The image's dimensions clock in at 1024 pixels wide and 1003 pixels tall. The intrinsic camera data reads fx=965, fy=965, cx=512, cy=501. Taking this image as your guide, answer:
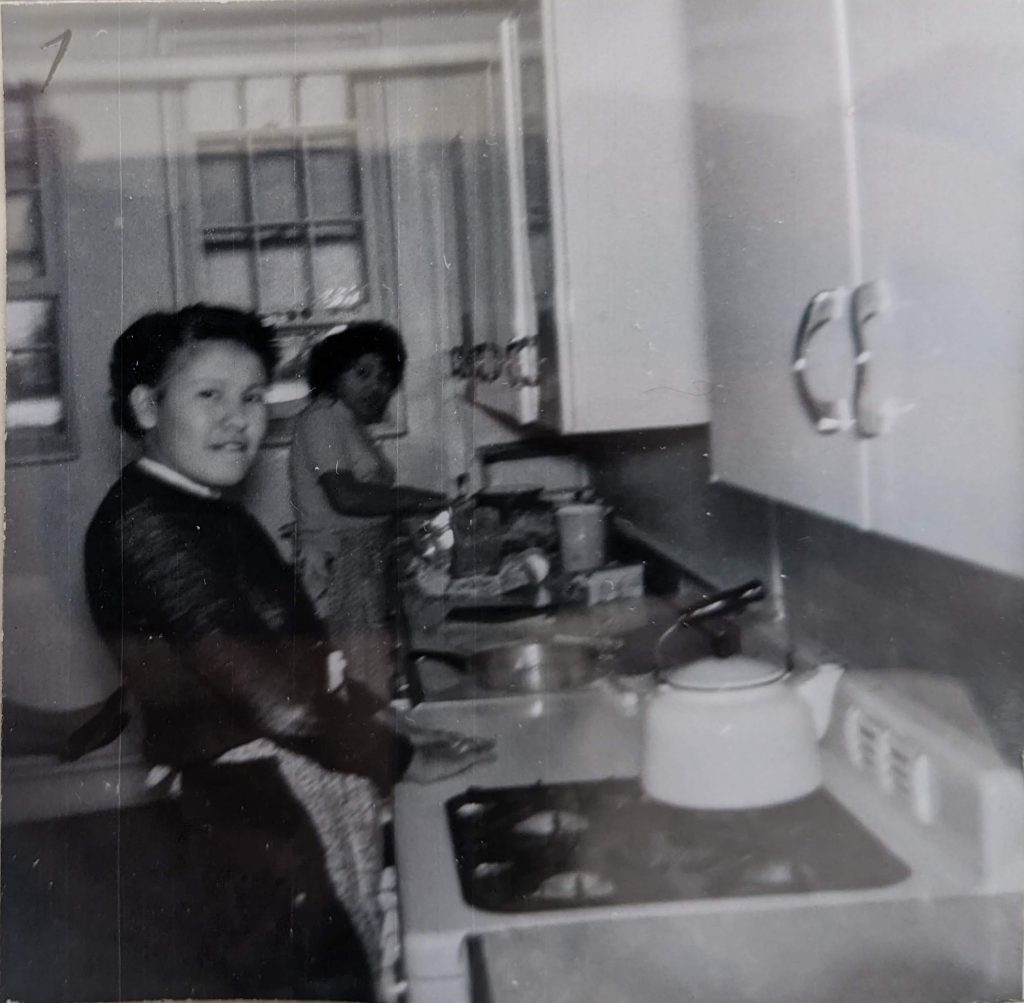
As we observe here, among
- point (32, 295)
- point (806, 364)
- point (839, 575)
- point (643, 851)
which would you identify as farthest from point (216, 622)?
point (839, 575)

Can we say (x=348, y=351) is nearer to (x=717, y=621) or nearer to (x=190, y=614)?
(x=190, y=614)

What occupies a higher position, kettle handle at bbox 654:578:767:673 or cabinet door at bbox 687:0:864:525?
cabinet door at bbox 687:0:864:525

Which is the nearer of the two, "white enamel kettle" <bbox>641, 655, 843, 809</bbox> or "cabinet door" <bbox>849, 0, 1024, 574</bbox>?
"cabinet door" <bbox>849, 0, 1024, 574</bbox>

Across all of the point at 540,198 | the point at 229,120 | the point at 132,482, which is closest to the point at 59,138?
the point at 229,120

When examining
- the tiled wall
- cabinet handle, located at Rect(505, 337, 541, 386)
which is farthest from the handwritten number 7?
the tiled wall

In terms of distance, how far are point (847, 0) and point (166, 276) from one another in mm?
535

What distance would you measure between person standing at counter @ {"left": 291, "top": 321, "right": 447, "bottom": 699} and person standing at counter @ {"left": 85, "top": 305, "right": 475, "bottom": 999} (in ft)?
0.09

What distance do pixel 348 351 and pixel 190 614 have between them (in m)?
0.25

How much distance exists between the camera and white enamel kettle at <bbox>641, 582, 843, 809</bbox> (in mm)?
807

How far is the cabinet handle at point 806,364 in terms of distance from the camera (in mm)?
671

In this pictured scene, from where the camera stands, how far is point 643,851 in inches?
31.3

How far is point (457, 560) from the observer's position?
32.9 inches

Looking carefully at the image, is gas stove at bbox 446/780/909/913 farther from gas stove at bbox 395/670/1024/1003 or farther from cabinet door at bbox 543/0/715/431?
cabinet door at bbox 543/0/715/431

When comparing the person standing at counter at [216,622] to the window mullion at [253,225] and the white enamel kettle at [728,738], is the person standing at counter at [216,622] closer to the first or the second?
the window mullion at [253,225]
